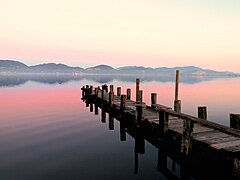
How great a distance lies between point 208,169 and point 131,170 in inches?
156

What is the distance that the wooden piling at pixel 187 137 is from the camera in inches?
371

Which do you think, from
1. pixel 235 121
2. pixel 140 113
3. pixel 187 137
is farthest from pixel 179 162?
pixel 140 113

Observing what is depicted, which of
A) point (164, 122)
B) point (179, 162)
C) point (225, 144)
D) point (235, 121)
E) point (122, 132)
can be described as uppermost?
point (235, 121)

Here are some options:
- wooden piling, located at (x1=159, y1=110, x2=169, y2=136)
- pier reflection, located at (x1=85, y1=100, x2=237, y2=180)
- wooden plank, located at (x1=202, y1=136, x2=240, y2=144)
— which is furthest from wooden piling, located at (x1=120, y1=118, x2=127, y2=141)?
wooden plank, located at (x1=202, y1=136, x2=240, y2=144)

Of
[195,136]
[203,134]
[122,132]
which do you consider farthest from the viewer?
[122,132]

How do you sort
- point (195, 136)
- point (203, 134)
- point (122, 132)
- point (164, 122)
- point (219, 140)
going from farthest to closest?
1. point (122, 132)
2. point (164, 122)
3. point (203, 134)
4. point (195, 136)
5. point (219, 140)

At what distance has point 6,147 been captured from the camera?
15.3 metres

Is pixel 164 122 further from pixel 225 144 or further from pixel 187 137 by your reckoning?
pixel 225 144

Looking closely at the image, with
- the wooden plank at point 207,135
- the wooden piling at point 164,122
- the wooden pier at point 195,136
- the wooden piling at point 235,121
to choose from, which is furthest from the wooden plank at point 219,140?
the wooden piling at point 164,122

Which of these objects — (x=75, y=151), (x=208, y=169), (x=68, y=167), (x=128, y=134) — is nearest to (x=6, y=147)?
(x=75, y=151)

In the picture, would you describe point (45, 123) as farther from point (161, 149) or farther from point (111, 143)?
point (161, 149)

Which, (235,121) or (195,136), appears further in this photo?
(195,136)

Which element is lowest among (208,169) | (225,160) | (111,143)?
(111,143)

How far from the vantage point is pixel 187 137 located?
31.5ft
